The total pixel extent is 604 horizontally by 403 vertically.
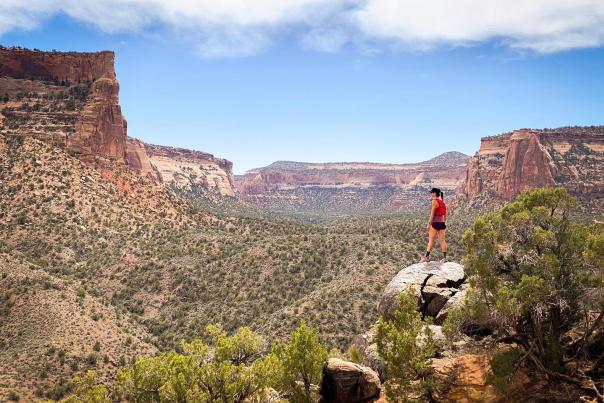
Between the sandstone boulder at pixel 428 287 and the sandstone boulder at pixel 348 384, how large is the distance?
3587 millimetres

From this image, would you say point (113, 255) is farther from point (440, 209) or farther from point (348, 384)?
point (440, 209)

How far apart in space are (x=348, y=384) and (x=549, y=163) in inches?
4613

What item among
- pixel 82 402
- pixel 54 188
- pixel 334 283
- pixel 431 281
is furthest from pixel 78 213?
pixel 431 281

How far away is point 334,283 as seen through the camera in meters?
49.1

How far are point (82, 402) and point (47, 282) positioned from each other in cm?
2867

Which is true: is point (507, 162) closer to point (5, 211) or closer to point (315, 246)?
point (315, 246)

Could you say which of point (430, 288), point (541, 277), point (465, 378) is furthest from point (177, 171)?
point (541, 277)

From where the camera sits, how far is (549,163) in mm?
112312

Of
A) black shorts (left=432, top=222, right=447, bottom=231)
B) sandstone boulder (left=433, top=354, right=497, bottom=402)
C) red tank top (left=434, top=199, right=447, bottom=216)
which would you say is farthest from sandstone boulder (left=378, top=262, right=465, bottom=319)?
red tank top (left=434, top=199, right=447, bottom=216)

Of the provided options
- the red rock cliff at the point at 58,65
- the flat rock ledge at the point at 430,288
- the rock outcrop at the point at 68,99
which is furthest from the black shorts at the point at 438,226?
the red rock cliff at the point at 58,65

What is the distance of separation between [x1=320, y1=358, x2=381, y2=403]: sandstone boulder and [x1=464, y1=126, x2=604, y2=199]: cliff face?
347 ft

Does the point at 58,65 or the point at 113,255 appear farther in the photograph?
the point at 58,65

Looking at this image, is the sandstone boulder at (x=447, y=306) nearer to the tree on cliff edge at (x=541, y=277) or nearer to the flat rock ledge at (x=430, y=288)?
the flat rock ledge at (x=430, y=288)

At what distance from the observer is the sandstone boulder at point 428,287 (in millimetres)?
19891
